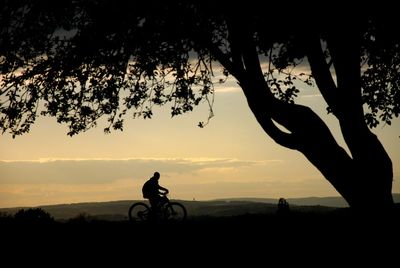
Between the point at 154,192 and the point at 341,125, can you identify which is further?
the point at 154,192

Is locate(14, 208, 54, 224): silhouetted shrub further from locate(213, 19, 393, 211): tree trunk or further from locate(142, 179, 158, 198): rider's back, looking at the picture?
locate(213, 19, 393, 211): tree trunk

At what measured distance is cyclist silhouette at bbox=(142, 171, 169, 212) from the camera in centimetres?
2141

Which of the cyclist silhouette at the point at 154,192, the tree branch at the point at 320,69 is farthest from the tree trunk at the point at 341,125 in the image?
the cyclist silhouette at the point at 154,192

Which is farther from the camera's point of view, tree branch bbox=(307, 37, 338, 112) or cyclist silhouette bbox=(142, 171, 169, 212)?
cyclist silhouette bbox=(142, 171, 169, 212)

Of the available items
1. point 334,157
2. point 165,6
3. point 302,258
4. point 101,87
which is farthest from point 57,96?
point 302,258

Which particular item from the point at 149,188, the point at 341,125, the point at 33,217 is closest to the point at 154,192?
the point at 149,188

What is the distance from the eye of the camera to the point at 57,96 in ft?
60.3

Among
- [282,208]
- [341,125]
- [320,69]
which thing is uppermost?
[320,69]

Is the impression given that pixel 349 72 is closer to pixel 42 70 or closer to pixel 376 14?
pixel 376 14

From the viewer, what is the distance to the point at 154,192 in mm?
21703

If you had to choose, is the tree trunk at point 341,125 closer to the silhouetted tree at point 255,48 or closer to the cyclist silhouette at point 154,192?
the silhouetted tree at point 255,48

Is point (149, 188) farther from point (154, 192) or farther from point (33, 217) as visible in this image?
point (33, 217)

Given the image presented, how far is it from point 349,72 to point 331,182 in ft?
9.64

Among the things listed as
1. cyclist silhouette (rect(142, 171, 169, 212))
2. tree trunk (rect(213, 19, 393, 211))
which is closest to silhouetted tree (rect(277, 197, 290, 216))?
cyclist silhouette (rect(142, 171, 169, 212))
